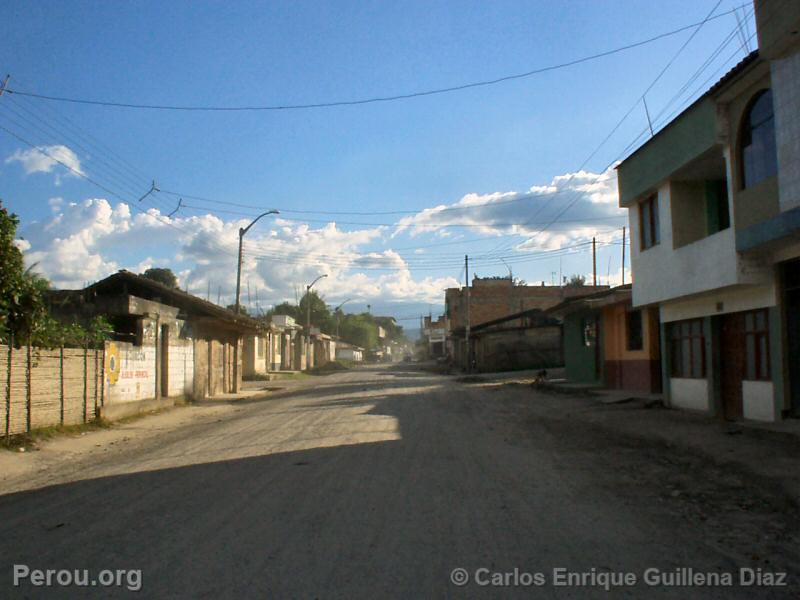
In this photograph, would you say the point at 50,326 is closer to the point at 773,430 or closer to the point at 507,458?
the point at 507,458

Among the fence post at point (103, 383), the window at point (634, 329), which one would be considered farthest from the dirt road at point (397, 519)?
the window at point (634, 329)

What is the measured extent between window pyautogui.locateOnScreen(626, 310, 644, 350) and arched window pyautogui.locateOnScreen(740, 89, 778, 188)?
40.4 feet

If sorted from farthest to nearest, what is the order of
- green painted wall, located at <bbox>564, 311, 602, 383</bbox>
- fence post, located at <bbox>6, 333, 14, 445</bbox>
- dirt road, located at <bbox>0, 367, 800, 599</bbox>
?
1. green painted wall, located at <bbox>564, 311, 602, 383</bbox>
2. fence post, located at <bbox>6, 333, 14, 445</bbox>
3. dirt road, located at <bbox>0, 367, 800, 599</bbox>

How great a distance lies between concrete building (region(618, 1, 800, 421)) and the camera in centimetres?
1288

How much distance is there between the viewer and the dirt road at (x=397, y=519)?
18.0 ft

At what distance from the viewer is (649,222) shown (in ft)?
68.1

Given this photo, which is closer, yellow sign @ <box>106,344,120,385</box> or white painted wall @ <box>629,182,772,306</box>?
white painted wall @ <box>629,182,772,306</box>

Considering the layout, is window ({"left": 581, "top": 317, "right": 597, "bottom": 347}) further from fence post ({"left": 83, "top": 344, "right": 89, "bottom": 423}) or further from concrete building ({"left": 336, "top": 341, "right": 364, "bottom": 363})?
concrete building ({"left": 336, "top": 341, "right": 364, "bottom": 363})

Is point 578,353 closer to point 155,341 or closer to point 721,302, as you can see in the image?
point 721,302

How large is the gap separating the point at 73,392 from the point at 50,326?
6.08ft

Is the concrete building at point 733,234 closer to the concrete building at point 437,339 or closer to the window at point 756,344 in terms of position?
the window at point 756,344

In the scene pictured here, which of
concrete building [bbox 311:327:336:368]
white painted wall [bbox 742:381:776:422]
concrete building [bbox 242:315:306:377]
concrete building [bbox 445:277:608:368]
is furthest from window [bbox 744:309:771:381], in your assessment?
concrete building [bbox 311:327:336:368]

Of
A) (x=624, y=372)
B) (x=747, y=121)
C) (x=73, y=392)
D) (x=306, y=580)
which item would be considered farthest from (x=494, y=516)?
(x=624, y=372)

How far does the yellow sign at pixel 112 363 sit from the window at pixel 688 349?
52.5 ft
